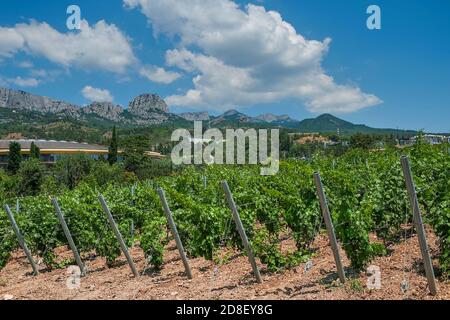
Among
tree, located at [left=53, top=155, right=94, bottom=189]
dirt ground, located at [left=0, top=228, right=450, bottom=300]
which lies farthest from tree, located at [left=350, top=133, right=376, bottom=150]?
dirt ground, located at [left=0, top=228, right=450, bottom=300]

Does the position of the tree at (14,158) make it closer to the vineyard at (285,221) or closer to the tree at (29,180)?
the tree at (29,180)

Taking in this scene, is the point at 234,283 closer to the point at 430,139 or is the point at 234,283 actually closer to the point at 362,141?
the point at 430,139

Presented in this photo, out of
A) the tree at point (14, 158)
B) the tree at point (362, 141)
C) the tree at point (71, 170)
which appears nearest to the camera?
the tree at point (71, 170)

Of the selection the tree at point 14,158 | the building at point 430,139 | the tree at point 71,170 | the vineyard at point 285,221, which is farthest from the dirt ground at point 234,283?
the tree at point 14,158

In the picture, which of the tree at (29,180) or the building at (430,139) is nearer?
the building at (430,139)

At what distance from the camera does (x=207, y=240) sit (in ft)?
24.7

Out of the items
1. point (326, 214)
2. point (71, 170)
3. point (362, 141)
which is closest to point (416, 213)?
point (326, 214)

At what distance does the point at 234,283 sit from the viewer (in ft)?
20.6

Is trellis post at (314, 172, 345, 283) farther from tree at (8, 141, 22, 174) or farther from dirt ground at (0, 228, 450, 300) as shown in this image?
tree at (8, 141, 22, 174)

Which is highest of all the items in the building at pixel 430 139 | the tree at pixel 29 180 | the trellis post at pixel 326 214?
the building at pixel 430 139

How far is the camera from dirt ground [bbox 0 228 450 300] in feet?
17.0

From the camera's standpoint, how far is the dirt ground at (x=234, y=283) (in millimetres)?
5195

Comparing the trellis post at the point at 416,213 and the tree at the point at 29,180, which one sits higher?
the trellis post at the point at 416,213
